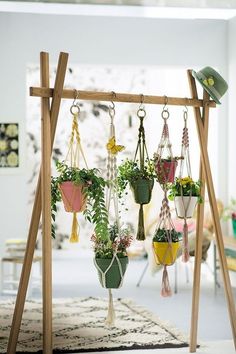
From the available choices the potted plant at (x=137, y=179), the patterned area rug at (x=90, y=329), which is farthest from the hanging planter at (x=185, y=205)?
the patterned area rug at (x=90, y=329)

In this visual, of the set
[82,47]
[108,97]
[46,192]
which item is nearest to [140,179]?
[108,97]

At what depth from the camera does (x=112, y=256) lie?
14.2ft

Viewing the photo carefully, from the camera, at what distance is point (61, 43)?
756 centimetres

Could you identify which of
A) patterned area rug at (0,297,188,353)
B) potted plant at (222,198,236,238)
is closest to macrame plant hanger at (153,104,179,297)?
patterned area rug at (0,297,188,353)

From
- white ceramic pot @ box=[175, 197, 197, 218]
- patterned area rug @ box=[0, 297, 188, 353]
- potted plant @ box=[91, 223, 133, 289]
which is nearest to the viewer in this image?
potted plant @ box=[91, 223, 133, 289]

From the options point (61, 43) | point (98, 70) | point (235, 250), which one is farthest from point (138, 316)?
point (98, 70)

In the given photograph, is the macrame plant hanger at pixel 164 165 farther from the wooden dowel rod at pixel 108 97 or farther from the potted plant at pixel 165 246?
the potted plant at pixel 165 246

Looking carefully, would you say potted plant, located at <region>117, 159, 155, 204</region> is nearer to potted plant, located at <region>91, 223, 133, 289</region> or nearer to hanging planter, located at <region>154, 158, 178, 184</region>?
hanging planter, located at <region>154, 158, 178, 184</region>

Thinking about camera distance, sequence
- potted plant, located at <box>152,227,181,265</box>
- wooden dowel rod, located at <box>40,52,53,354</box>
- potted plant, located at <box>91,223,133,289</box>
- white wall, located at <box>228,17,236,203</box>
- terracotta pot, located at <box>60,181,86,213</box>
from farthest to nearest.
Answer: white wall, located at <box>228,17,236,203</box>
potted plant, located at <box>152,227,181,265</box>
potted plant, located at <box>91,223,133,289</box>
terracotta pot, located at <box>60,181,86,213</box>
wooden dowel rod, located at <box>40,52,53,354</box>

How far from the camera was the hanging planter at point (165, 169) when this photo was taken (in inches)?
173

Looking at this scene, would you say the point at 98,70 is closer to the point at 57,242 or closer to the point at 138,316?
the point at 57,242

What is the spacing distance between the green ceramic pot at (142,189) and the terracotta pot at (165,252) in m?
0.29

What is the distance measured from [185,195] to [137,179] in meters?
0.37

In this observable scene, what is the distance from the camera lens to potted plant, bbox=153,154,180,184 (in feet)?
14.4
